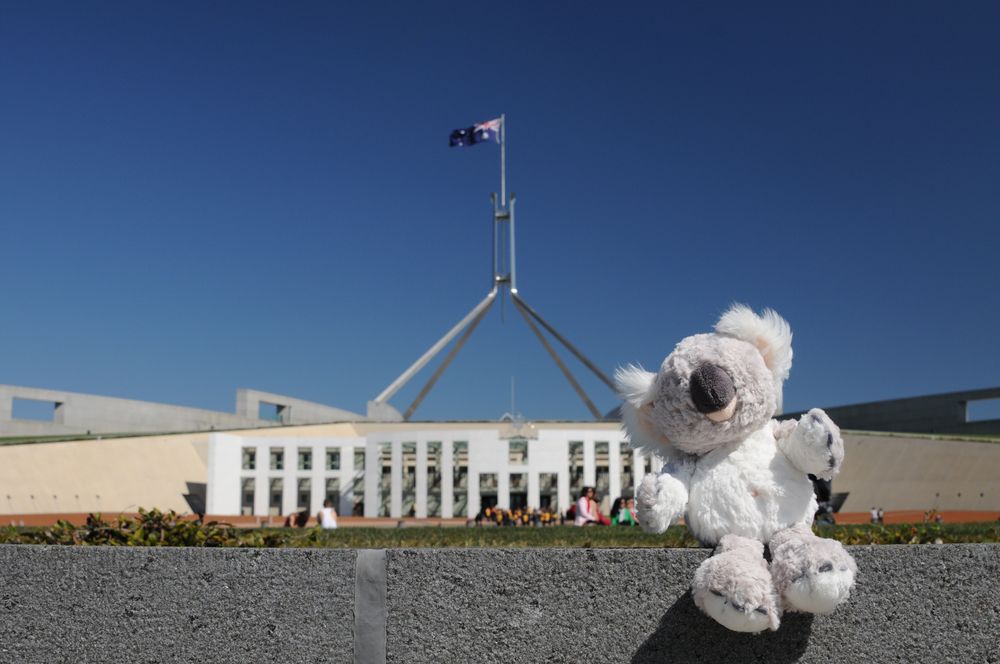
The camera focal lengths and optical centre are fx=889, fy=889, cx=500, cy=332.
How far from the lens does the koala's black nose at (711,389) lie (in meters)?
2.83

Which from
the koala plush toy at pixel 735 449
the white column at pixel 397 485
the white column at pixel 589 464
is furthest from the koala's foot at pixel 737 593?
the white column at pixel 397 485

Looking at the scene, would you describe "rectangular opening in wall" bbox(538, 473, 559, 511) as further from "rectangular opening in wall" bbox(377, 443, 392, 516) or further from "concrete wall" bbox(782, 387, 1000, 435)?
"concrete wall" bbox(782, 387, 1000, 435)

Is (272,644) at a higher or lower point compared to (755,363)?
lower

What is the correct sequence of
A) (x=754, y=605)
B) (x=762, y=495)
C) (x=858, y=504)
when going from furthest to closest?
(x=858, y=504) → (x=762, y=495) → (x=754, y=605)

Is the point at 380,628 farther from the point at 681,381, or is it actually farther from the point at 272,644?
the point at 681,381

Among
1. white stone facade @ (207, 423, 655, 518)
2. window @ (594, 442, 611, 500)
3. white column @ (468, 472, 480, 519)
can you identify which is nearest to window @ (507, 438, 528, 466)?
white stone facade @ (207, 423, 655, 518)

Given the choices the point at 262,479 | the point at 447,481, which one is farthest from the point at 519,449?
the point at 262,479

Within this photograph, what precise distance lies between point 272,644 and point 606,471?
2840 centimetres

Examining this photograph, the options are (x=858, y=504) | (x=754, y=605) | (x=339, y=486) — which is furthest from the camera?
(x=339, y=486)

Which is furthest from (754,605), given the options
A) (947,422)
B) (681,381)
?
(947,422)

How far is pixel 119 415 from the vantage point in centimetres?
3528

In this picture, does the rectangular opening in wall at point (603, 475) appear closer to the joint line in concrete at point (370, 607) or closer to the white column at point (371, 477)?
the white column at point (371, 477)

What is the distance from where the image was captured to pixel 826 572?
2363 millimetres

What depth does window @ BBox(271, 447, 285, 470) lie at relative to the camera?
29.0m
